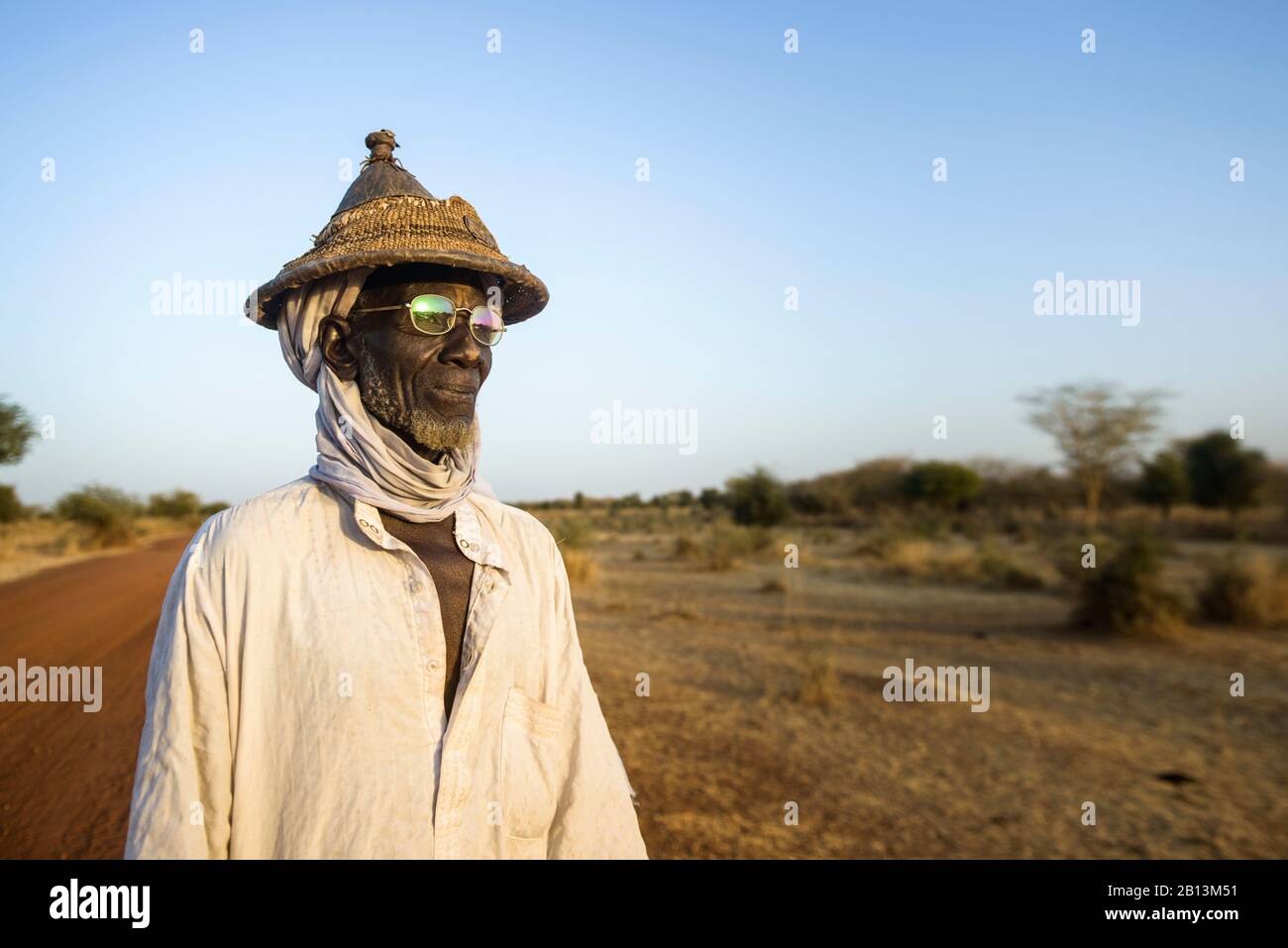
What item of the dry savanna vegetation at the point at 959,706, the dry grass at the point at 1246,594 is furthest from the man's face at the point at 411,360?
the dry grass at the point at 1246,594

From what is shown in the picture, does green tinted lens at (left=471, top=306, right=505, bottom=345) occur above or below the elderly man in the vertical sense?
above

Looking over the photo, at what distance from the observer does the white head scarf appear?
179cm

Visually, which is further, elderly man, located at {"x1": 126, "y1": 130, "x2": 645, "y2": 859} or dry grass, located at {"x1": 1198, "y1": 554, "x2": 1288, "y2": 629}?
dry grass, located at {"x1": 1198, "y1": 554, "x2": 1288, "y2": 629}

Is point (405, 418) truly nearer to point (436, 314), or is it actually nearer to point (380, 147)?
point (436, 314)

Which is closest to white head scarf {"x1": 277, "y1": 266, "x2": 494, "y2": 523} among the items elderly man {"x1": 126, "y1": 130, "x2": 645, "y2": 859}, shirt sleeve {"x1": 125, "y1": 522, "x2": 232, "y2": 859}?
elderly man {"x1": 126, "y1": 130, "x2": 645, "y2": 859}

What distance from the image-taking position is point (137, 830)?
144cm

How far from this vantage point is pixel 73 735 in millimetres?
6059

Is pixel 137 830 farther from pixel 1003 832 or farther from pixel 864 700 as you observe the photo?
pixel 864 700

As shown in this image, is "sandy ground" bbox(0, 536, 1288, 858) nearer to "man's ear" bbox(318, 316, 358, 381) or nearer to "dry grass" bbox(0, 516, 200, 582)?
"man's ear" bbox(318, 316, 358, 381)

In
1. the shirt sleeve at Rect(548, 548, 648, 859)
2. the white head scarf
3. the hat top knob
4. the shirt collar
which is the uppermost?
the hat top knob

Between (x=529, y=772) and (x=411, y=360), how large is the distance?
101 centimetres

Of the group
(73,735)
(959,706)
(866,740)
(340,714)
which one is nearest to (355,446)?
(340,714)

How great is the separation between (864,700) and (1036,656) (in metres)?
3.56
